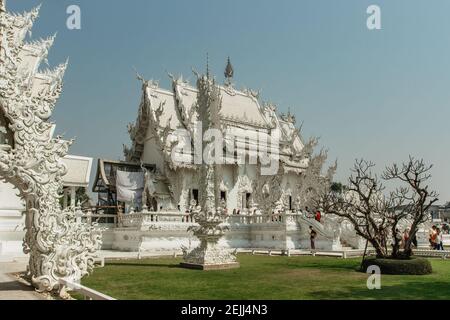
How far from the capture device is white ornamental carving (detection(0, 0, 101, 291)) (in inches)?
324

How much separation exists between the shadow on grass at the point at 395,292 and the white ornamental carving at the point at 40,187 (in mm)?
4428

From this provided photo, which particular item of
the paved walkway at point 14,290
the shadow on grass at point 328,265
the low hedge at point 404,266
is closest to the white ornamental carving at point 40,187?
the paved walkway at point 14,290

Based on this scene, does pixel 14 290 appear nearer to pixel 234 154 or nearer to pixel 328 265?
pixel 328 265

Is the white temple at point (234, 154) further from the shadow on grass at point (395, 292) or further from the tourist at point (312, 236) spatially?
the shadow on grass at point (395, 292)

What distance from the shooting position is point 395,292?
8570mm

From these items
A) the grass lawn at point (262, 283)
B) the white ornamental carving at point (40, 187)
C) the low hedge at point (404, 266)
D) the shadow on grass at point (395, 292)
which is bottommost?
the grass lawn at point (262, 283)

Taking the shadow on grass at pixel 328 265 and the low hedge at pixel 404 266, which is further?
the shadow on grass at pixel 328 265

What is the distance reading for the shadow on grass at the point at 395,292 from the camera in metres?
8.02

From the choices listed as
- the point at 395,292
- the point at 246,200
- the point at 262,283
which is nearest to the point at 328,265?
the point at 262,283

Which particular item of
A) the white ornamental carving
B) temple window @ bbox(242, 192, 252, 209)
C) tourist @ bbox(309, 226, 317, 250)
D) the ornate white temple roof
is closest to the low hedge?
the white ornamental carving

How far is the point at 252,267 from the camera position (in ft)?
43.8

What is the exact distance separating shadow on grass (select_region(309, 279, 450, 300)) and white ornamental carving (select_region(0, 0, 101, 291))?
14.5 ft

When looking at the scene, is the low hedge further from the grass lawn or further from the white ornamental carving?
the white ornamental carving
